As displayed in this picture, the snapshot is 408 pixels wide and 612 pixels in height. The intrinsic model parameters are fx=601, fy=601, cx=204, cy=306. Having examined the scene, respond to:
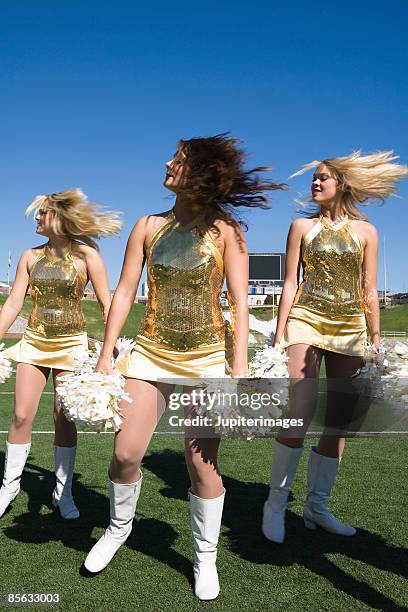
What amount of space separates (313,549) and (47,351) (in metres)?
2.19

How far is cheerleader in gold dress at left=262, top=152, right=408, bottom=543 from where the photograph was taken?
12.3 ft

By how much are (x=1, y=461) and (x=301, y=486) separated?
2907 millimetres

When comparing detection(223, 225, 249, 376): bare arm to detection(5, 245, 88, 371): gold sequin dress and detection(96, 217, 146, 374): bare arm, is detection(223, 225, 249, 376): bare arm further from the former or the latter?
detection(5, 245, 88, 371): gold sequin dress

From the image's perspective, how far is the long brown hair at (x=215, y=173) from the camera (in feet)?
9.78

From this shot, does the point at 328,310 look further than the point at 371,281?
No

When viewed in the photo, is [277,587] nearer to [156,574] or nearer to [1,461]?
[156,574]

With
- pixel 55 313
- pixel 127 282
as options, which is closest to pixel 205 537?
pixel 127 282

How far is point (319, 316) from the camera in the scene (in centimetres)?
378

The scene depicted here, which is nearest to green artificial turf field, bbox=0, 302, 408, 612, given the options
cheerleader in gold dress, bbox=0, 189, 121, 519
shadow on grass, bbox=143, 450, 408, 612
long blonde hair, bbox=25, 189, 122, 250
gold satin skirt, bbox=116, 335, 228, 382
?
shadow on grass, bbox=143, 450, 408, 612

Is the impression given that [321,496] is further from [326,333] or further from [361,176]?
[361,176]

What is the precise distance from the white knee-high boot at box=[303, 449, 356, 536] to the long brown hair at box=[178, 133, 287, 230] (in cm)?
195

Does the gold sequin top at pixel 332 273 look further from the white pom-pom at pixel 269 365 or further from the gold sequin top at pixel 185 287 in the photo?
the gold sequin top at pixel 185 287

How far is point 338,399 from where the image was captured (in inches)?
156

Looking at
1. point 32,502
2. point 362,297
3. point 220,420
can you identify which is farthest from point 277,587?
point 32,502
